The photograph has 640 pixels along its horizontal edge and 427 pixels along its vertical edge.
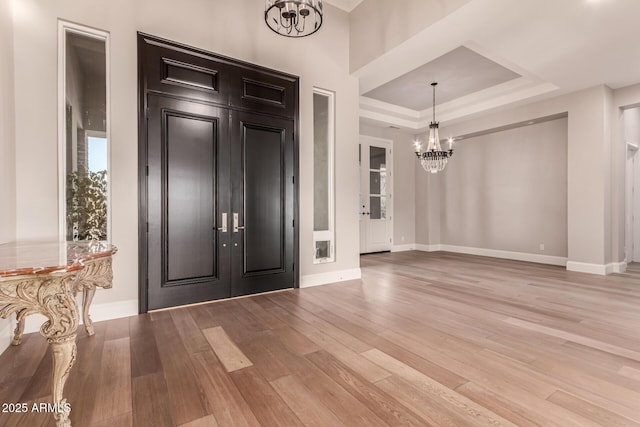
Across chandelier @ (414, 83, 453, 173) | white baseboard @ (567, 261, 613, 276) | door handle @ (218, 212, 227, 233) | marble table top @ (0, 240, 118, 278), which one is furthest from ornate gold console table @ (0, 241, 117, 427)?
white baseboard @ (567, 261, 613, 276)

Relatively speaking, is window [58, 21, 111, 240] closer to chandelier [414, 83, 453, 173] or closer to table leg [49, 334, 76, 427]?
table leg [49, 334, 76, 427]

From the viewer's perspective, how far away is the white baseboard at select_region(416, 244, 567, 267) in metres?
6.28

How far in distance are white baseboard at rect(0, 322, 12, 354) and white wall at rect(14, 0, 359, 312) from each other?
2.09 ft

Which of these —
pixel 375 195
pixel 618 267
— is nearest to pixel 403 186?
pixel 375 195

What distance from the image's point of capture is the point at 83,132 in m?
3.02

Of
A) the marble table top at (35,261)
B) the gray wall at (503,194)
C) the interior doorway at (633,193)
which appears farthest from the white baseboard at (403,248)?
the marble table top at (35,261)

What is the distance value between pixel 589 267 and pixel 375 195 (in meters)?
4.44

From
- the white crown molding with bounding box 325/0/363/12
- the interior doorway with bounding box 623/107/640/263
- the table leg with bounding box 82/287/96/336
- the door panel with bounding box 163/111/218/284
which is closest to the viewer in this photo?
the table leg with bounding box 82/287/96/336

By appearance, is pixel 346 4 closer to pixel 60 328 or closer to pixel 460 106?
pixel 460 106

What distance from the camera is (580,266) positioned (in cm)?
546

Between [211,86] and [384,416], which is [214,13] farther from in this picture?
[384,416]

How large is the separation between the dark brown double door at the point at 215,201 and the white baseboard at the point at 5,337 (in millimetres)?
1042

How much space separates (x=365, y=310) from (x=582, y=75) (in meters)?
5.20

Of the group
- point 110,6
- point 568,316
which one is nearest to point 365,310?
point 568,316
